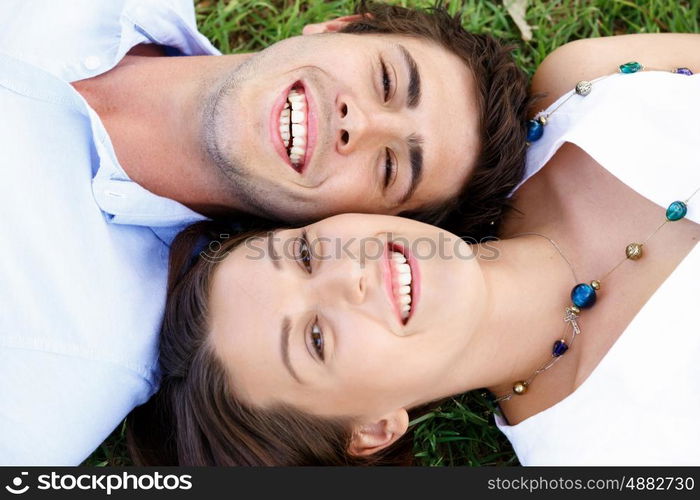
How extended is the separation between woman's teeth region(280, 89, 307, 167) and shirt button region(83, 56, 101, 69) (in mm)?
913

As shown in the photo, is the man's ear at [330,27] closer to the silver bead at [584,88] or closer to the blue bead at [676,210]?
the silver bead at [584,88]

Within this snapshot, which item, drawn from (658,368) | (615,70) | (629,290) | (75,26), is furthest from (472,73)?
(75,26)

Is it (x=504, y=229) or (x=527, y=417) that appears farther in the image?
(x=504, y=229)

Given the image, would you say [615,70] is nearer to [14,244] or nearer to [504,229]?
[504,229]

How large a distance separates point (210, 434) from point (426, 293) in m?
1.09

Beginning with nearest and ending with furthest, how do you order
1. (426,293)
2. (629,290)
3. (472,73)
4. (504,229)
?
(426,293), (629,290), (472,73), (504,229)

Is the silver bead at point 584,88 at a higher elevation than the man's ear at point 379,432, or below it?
higher

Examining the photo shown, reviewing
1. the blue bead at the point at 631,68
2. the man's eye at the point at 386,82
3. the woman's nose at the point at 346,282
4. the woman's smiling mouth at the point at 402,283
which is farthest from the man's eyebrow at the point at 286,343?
the blue bead at the point at 631,68

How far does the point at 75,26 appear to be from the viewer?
305cm

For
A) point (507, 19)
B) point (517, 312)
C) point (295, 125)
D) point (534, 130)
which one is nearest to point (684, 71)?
point (534, 130)

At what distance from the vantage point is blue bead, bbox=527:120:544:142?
315cm

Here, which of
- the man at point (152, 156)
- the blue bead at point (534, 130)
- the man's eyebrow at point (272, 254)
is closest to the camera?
the man's eyebrow at point (272, 254)

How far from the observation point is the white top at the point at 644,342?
8.29ft

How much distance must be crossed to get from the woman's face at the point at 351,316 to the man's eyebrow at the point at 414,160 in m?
0.31
